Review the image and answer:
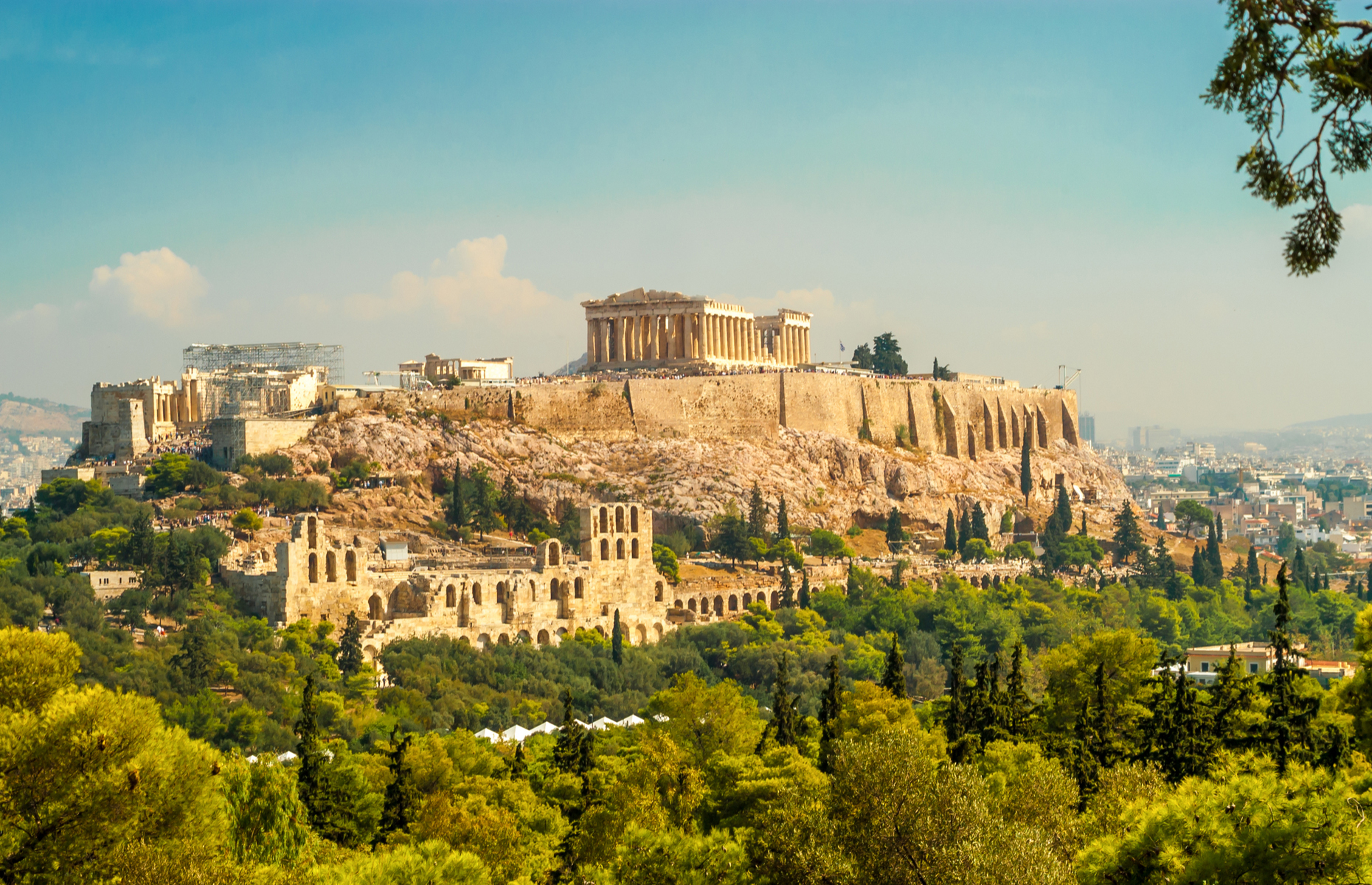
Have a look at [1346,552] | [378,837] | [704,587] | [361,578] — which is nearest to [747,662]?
[704,587]

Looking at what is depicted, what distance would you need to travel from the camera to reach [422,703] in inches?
2221

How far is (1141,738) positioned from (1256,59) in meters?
28.4

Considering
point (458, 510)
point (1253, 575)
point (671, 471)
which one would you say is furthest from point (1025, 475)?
point (458, 510)

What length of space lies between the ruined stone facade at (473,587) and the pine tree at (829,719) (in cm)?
2348

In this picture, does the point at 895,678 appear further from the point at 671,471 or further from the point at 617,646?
the point at 671,471

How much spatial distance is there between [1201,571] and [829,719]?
2314 inches

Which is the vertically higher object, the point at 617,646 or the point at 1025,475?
the point at 1025,475

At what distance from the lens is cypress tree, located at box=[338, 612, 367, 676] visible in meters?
58.8

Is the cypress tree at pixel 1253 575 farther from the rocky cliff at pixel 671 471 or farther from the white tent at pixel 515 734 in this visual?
the white tent at pixel 515 734

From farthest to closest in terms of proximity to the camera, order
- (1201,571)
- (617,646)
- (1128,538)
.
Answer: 1. (1128,538)
2. (1201,571)
3. (617,646)

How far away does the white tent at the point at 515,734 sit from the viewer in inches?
1988

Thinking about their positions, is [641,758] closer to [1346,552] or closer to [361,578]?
[361,578]

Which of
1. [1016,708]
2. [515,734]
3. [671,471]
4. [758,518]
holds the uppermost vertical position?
[671,471]

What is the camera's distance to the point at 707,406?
9906cm
